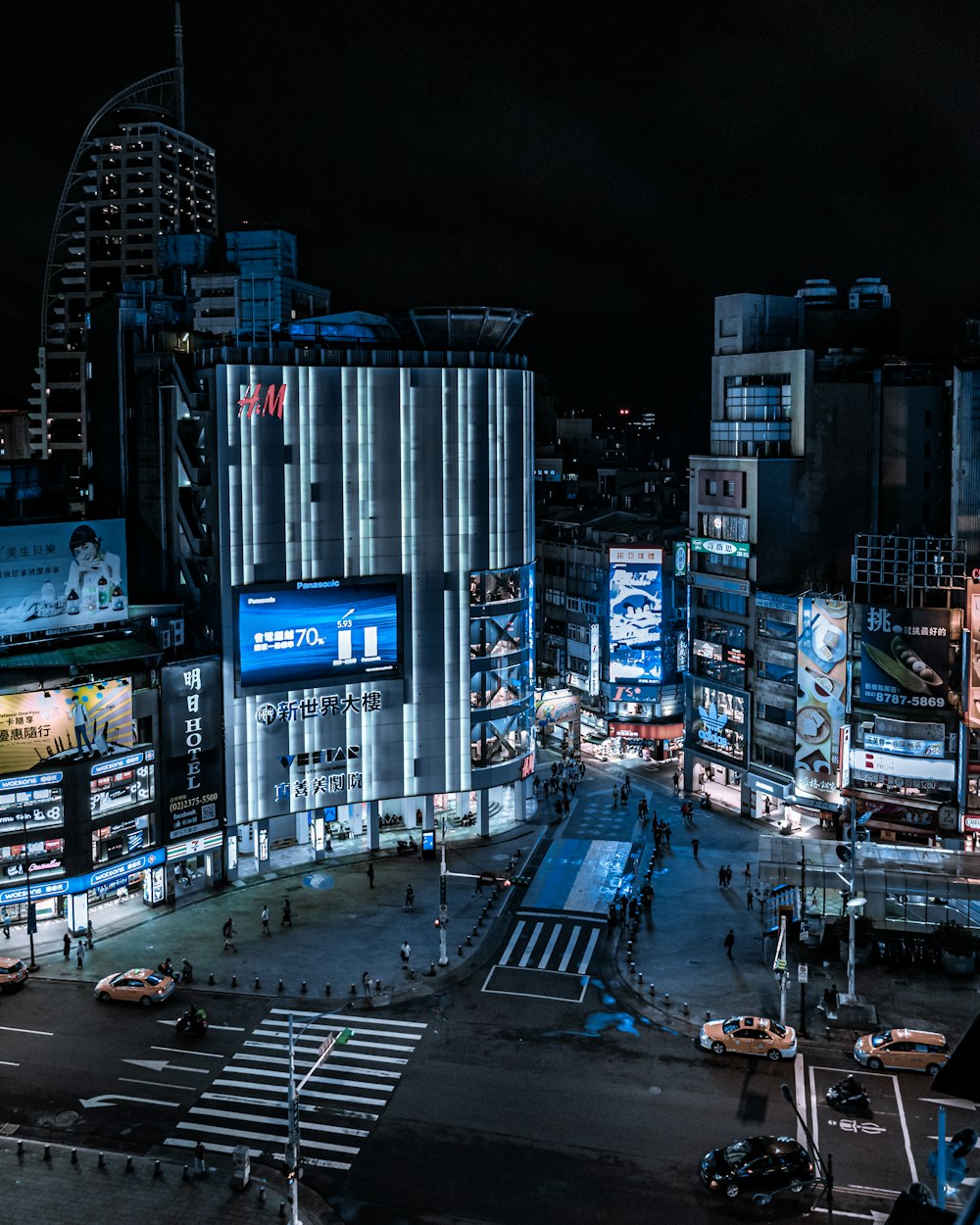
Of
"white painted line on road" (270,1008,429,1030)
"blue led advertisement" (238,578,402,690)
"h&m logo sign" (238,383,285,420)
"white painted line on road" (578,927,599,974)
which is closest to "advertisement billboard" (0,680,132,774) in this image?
"blue led advertisement" (238,578,402,690)

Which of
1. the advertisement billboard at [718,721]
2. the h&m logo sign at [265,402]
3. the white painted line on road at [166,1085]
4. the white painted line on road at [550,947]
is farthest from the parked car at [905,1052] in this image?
the h&m logo sign at [265,402]

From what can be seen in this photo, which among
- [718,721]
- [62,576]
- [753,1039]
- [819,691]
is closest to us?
[753,1039]

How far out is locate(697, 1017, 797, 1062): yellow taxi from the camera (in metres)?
49.8

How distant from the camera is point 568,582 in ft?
367

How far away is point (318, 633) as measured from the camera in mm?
73875

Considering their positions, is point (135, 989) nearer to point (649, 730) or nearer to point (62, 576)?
point (62, 576)

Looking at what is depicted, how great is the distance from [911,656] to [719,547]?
18.2 metres

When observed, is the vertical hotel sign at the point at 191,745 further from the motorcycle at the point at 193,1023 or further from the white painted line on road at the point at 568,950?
the white painted line on road at the point at 568,950

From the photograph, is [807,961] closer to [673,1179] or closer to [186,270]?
[673,1179]

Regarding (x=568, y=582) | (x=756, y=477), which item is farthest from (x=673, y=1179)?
(x=568, y=582)

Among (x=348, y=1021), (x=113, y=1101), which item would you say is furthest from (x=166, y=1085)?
(x=348, y=1021)

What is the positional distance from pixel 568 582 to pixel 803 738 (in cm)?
3634

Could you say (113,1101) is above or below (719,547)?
below

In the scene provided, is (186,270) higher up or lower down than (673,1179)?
higher up
